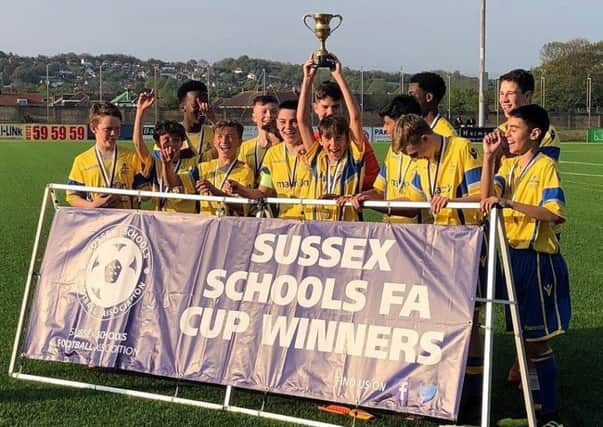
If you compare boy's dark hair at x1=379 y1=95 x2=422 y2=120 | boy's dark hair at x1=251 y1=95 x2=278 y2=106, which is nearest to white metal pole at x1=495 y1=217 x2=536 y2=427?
boy's dark hair at x1=379 y1=95 x2=422 y2=120

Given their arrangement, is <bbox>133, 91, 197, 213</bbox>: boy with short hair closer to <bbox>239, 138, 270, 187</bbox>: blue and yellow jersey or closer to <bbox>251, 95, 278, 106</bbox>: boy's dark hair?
<bbox>239, 138, 270, 187</bbox>: blue and yellow jersey

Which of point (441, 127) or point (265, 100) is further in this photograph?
point (265, 100)

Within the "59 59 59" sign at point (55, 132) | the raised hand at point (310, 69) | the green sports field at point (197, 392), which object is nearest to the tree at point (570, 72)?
the "59 59 59" sign at point (55, 132)

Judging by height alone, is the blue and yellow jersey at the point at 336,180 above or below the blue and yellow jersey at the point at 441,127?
below

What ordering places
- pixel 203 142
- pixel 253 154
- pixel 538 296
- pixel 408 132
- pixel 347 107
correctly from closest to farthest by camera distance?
pixel 408 132 < pixel 538 296 < pixel 347 107 < pixel 253 154 < pixel 203 142

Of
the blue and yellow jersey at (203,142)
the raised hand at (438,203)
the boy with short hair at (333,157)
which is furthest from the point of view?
the blue and yellow jersey at (203,142)

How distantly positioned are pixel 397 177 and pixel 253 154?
1.90m

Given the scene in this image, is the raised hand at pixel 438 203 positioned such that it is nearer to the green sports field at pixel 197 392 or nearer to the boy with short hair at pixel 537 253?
the boy with short hair at pixel 537 253

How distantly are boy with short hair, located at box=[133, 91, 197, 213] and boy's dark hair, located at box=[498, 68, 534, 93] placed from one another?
257 centimetres

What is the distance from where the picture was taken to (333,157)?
18.7 feet

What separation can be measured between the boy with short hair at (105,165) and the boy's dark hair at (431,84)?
2330mm

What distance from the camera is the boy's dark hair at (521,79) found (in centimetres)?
576

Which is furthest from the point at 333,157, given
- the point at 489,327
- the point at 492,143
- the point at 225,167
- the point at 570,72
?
the point at 570,72

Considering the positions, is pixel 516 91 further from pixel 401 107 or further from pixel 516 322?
pixel 516 322
